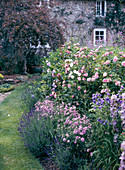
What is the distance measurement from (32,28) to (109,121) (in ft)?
21.5

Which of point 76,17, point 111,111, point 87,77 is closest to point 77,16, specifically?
point 76,17

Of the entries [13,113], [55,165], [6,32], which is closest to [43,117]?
[55,165]

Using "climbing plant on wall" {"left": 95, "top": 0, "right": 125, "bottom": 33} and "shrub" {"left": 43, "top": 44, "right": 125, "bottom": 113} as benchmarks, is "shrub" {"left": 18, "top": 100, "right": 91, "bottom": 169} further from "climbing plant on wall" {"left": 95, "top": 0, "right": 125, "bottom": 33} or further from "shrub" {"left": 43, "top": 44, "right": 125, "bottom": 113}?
"climbing plant on wall" {"left": 95, "top": 0, "right": 125, "bottom": 33}

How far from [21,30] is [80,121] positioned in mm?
6234

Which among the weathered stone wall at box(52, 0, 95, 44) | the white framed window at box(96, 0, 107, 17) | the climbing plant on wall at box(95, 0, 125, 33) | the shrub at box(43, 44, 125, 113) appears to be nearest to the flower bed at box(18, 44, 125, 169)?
the shrub at box(43, 44, 125, 113)

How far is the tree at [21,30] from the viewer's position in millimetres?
8242

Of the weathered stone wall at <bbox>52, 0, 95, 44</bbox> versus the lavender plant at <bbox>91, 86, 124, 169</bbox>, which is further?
the weathered stone wall at <bbox>52, 0, 95, 44</bbox>

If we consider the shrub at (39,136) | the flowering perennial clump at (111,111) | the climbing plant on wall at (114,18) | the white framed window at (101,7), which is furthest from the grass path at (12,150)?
the white framed window at (101,7)

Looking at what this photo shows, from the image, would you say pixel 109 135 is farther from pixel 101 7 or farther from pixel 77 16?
pixel 101 7

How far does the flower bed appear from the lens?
2.36 metres

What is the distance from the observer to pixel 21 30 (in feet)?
26.5

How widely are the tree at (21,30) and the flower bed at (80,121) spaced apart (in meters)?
3.74

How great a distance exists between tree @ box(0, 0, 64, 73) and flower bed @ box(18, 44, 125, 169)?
12.3 feet

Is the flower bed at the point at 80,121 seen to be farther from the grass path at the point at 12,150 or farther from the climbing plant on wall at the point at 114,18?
the climbing plant on wall at the point at 114,18
